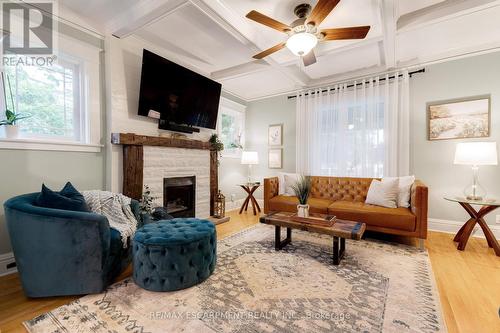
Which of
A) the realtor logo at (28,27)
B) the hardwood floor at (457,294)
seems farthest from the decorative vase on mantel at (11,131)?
the hardwood floor at (457,294)

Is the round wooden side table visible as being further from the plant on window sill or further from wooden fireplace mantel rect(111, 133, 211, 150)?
the plant on window sill

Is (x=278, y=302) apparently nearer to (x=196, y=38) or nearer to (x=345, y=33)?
(x=345, y=33)

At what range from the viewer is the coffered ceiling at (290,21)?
2307mm

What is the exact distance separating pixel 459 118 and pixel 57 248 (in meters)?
4.99

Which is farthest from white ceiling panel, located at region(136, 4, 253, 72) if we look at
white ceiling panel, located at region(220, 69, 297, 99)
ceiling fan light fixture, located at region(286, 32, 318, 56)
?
ceiling fan light fixture, located at region(286, 32, 318, 56)

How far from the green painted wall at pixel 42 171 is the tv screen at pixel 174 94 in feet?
3.04

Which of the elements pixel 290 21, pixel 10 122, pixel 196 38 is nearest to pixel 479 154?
pixel 290 21

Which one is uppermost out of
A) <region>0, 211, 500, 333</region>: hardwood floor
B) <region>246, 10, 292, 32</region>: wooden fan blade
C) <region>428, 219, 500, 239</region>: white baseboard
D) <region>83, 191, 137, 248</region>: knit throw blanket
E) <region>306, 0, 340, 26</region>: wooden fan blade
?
<region>246, 10, 292, 32</region>: wooden fan blade

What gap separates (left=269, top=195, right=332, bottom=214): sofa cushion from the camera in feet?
11.1

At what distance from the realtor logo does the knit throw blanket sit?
159 cm

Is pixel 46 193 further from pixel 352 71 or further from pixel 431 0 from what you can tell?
pixel 352 71

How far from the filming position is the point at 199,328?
143cm

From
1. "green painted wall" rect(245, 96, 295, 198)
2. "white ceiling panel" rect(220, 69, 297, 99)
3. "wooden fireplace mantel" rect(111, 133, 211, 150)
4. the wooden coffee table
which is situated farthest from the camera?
"green painted wall" rect(245, 96, 295, 198)

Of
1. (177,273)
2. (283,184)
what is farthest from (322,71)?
(177,273)
